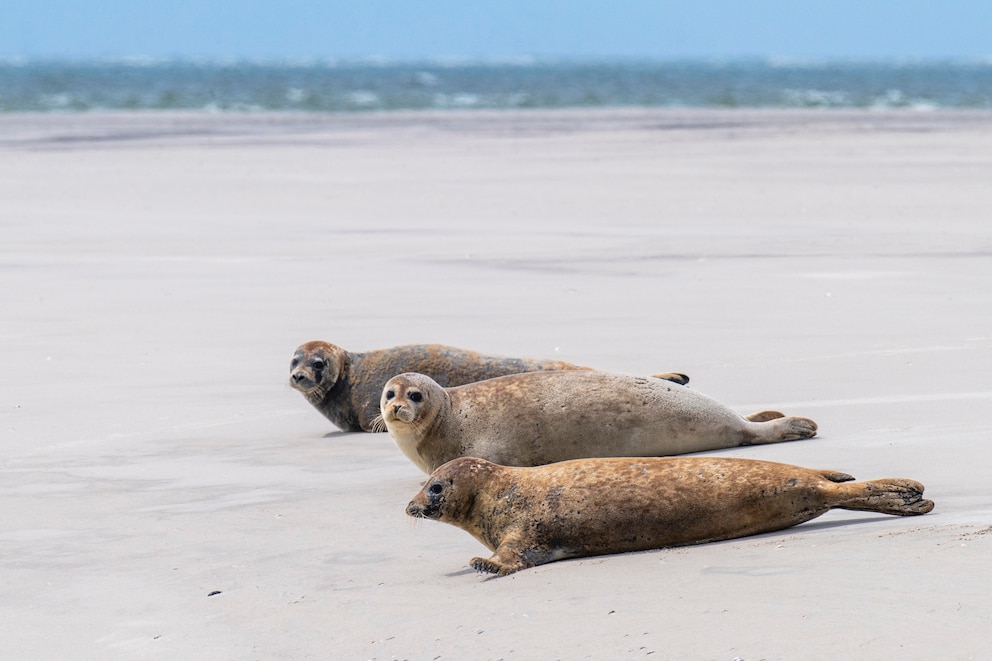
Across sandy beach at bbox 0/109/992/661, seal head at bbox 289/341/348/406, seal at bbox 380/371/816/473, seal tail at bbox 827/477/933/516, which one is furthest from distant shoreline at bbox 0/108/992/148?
seal tail at bbox 827/477/933/516

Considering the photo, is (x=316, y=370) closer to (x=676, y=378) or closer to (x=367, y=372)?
(x=367, y=372)

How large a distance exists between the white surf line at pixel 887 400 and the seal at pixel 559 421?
0.76 m

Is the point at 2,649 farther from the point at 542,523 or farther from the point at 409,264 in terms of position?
the point at 409,264

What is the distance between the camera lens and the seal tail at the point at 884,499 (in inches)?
180

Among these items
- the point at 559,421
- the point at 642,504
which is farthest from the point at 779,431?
the point at 642,504

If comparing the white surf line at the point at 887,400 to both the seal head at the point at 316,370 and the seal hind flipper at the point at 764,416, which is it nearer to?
the seal hind flipper at the point at 764,416

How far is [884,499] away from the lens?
4590mm

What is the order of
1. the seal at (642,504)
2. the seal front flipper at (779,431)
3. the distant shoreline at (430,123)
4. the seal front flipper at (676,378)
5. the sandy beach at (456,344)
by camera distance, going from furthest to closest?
the distant shoreline at (430,123) < the seal front flipper at (676,378) < the seal front flipper at (779,431) < the seal at (642,504) < the sandy beach at (456,344)

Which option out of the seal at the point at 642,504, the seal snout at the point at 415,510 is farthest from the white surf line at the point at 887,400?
the seal snout at the point at 415,510

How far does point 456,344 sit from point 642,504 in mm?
4132

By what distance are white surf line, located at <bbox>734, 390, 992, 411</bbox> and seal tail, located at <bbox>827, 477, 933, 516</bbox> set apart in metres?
2.20

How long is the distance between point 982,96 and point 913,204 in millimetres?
42099

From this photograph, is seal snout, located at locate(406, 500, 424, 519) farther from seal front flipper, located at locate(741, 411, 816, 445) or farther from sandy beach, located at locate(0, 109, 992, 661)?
seal front flipper, located at locate(741, 411, 816, 445)

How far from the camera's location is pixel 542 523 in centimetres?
459
